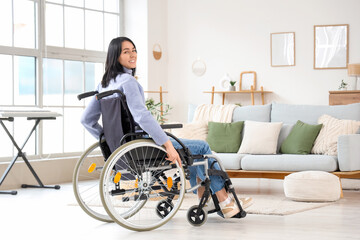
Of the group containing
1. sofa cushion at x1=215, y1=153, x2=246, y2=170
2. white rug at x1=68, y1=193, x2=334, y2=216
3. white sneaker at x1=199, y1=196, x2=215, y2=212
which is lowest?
white rug at x1=68, y1=193, x2=334, y2=216

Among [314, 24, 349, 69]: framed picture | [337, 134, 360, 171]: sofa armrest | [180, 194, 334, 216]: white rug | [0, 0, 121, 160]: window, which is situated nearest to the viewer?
[180, 194, 334, 216]: white rug

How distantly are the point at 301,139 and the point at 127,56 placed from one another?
2.58 m

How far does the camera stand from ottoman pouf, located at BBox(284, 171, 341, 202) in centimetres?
481

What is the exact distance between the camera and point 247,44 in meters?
8.36

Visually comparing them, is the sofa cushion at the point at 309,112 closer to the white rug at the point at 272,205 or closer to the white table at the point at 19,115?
the white rug at the point at 272,205

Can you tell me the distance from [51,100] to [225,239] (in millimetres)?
4398

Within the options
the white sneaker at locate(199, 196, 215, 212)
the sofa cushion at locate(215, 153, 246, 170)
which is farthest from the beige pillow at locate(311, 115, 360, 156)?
the white sneaker at locate(199, 196, 215, 212)

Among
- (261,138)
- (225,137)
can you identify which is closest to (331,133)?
(261,138)

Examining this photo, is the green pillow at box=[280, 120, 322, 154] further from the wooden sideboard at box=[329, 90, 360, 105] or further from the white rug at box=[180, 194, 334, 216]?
the wooden sideboard at box=[329, 90, 360, 105]

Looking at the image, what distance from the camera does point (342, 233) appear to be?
11.4 ft

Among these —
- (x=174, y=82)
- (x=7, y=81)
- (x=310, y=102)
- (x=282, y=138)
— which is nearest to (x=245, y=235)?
(x=282, y=138)

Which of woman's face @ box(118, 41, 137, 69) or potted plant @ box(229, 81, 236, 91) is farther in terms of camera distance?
potted plant @ box(229, 81, 236, 91)

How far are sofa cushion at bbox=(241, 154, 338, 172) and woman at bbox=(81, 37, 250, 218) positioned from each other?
167cm

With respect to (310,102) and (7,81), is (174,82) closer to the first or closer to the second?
(310,102)
